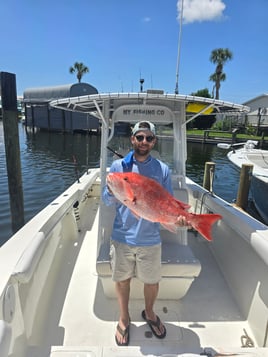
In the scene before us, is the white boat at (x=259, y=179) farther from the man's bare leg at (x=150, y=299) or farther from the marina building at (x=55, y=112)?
the marina building at (x=55, y=112)

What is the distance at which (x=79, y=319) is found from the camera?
8.26 feet

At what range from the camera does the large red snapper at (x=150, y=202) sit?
5.46ft

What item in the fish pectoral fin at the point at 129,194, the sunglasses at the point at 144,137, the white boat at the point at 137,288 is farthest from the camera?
the sunglasses at the point at 144,137

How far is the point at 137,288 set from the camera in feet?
8.96

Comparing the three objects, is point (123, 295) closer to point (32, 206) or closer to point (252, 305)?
point (252, 305)

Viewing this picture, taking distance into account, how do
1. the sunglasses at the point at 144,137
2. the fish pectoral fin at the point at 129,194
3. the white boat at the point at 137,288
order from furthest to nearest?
the sunglasses at the point at 144,137, the white boat at the point at 137,288, the fish pectoral fin at the point at 129,194

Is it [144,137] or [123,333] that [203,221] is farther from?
[123,333]

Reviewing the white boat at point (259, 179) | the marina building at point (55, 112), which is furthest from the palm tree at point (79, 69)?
the white boat at point (259, 179)

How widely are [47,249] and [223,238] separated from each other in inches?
90.6

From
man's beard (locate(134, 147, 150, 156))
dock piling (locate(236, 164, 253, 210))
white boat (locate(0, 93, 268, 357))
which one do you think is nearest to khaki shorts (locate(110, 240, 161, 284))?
white boat (locate(0, 93, 268, 357))

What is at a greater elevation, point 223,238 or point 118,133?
point 118,133

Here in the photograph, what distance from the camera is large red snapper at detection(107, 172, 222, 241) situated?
1663 mm

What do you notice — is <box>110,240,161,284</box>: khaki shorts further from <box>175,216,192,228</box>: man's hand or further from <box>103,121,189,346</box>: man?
<box>175,216,192,228</box>: man's hand

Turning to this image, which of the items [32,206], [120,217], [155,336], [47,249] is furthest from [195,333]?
[32,206]
